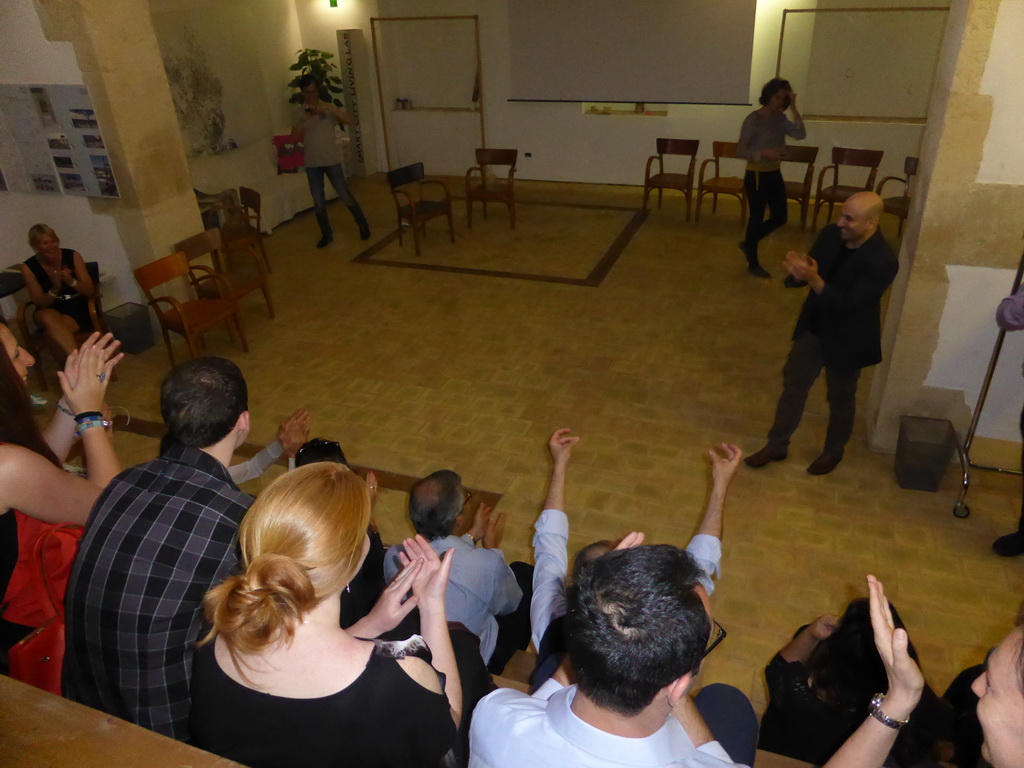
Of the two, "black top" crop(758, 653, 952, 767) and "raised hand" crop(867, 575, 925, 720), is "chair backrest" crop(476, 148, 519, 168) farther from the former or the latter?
"raised hand" crop(867, 575, 925, 720)

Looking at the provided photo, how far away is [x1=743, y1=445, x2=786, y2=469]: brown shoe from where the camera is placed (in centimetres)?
428

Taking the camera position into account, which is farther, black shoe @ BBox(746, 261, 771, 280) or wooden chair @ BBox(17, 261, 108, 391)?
black shoe @ BBox(746, 261, 771, 280)

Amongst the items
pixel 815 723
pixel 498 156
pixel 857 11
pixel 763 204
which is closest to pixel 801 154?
pixel 763 204

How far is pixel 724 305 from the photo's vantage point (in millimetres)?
6309

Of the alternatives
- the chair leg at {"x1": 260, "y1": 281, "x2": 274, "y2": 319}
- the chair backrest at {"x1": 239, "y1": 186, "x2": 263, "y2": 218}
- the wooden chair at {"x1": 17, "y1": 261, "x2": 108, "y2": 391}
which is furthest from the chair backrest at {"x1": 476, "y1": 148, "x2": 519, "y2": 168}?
the wooden chair at {"x1": 17, "y1": 261, "x2": 108, "y2": 391}

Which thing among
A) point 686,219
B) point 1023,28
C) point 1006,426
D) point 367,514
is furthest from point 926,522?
point 686,219

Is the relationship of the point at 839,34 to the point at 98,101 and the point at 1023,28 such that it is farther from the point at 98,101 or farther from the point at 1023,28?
the point at 98,101

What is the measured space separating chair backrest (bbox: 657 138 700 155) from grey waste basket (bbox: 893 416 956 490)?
528cm

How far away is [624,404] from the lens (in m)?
4.96

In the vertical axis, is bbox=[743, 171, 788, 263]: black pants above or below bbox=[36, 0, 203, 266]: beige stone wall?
below

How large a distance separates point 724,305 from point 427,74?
611 centimetres

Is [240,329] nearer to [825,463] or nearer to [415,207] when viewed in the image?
[415,207]

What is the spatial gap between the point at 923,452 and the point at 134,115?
5.68 meters

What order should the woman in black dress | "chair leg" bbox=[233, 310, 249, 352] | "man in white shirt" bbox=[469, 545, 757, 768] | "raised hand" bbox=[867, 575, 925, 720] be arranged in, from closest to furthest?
1. "man in white shirt" bbox=[469, 545, 757, 768]
2. "raised hand" bbox=[867, 575, 925, 720]
3. the woman in black dress
4. "chair leg" bbox=[233, 310, 249, 352]
